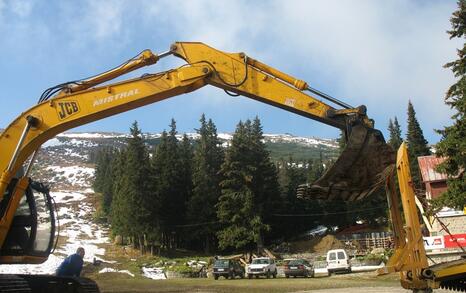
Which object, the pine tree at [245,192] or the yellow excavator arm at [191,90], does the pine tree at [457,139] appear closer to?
the yellow excavator arm at [191,90]

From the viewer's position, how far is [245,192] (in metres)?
60.5

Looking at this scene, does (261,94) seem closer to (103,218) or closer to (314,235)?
(314,235)

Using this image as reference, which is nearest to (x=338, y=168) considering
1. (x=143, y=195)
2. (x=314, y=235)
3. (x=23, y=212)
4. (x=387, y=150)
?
(x=387, y=150)

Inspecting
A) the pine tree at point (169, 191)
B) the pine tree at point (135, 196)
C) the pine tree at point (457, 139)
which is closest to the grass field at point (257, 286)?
the pine tree at point (457, 139)

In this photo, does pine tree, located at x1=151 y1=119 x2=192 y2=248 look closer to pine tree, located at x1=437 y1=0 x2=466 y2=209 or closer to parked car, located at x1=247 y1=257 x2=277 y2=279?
parked car, located at x1=247 y1=257 x2=277 y2=279

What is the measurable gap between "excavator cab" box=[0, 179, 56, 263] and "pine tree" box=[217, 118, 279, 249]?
47.7 m

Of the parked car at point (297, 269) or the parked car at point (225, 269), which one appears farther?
the parked car at point (297, 269)

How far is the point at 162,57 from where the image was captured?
37.7 feet

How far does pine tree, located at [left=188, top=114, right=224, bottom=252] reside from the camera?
6544 cm

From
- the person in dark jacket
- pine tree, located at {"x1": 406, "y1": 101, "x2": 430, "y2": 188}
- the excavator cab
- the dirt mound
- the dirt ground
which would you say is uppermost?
pine tree, located at {"x1": 406, "y1": 101, "x2": 430, "y2": 188}

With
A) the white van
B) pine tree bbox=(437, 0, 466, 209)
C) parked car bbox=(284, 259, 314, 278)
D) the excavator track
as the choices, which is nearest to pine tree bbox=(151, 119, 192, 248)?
parked car bbox=(284, 259, 314, 278)

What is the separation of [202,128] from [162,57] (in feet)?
232

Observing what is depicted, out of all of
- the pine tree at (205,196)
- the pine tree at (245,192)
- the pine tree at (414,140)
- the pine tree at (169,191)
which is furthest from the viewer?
the pine tree at (414,140)

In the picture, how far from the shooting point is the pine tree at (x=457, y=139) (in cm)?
2164
